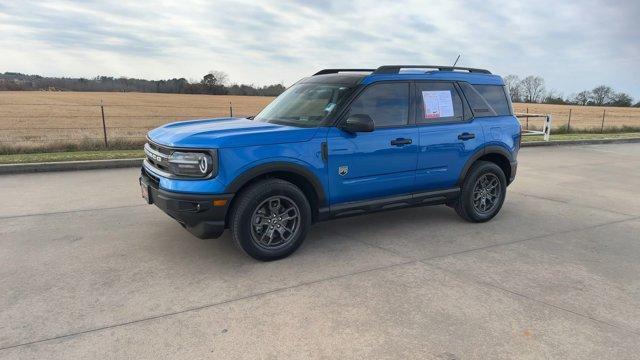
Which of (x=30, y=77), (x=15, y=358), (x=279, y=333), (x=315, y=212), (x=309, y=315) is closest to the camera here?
(x=15, y=358)

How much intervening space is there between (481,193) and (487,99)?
1206 mm

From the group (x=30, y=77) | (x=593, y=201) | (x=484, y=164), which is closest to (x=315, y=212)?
(x=484, y=164)

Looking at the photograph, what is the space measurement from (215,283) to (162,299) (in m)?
0.46

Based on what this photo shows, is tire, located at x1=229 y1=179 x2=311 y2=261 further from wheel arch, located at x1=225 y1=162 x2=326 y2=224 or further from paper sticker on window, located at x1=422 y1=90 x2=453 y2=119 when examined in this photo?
paper sticker on window, located at x1=422 y1=90 x2=453 y2=119

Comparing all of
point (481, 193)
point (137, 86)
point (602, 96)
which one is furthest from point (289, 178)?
point (602, 96)

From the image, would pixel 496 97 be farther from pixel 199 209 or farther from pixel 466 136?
pixel 199 209

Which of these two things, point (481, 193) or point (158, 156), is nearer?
point (158, 156)

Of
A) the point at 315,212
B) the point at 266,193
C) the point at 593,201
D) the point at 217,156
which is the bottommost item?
the point at 593,201

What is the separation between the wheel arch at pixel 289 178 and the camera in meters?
4.04

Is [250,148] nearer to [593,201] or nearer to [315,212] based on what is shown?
[315,212]

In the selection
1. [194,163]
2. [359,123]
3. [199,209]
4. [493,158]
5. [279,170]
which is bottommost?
[199,209]

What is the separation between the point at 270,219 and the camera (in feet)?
14.1

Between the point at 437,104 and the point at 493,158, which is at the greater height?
the point at 437,104

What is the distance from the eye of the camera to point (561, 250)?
192 inches
